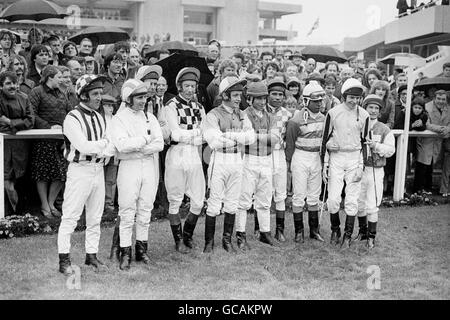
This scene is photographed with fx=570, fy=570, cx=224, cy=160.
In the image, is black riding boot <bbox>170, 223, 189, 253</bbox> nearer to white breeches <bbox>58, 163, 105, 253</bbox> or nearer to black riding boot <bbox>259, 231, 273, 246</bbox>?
black riding boot <bbox>259, 231, 273, 246</bbox>

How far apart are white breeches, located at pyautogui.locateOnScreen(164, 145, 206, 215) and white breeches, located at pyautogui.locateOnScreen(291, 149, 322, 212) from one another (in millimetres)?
1267

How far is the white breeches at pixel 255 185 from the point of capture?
22.0 ft

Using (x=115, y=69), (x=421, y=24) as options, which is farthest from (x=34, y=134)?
(x=421, y=24)

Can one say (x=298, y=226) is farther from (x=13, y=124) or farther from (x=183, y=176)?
(x=13, y=124)

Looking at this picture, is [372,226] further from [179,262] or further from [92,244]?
[92,244]

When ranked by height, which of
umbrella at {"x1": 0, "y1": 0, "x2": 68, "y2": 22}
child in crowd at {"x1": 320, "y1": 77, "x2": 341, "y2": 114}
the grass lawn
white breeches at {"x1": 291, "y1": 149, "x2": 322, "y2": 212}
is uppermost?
umbrella at {"x1": 0, "y1": 0, "x2": 68, "y2": 22}

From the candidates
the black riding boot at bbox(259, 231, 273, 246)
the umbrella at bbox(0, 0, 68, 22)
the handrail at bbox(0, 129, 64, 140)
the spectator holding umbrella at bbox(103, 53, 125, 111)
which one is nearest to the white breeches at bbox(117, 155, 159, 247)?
the black riding boot at bbox(259, 231, 273, 246)

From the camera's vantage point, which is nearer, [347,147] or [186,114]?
[186,114]

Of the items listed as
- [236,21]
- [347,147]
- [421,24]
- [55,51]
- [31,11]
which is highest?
[236,21]

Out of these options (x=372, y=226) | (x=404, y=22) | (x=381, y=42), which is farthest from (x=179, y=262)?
(x=381, y=42)

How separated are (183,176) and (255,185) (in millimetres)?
910

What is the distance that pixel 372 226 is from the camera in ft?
22.9

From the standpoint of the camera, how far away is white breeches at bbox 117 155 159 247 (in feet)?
19.0

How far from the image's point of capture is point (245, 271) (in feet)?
19.4
